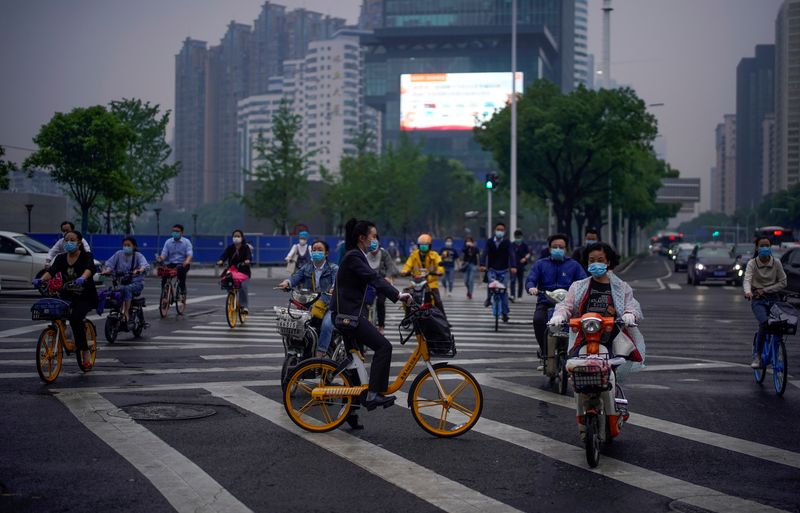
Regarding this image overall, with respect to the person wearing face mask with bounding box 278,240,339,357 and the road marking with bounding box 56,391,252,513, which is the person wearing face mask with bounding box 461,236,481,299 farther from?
the road marking with bounding box 56,391,252,513

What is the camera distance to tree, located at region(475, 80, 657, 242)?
55156 mm

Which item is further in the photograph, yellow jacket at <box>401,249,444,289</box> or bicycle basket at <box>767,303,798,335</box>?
yellow jacket at <box>401,249,444,289</box>

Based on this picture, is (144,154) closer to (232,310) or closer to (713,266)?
(713,266)

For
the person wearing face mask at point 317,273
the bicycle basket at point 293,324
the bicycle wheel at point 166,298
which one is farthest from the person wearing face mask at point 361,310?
the bicycle wheel at point 166,298

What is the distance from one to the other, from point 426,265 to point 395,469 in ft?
36.5

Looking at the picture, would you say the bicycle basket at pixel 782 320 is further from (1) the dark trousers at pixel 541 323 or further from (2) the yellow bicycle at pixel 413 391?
(2) the yellow bicycle at pixel 413 391

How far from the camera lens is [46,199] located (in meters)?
61.1

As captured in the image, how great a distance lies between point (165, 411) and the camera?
32.1ft

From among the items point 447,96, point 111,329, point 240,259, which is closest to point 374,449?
point 111,329

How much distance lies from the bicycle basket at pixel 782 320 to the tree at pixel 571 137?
4363 centimetres

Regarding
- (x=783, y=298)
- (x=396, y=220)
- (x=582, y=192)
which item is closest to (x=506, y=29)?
(x=396, y=220)

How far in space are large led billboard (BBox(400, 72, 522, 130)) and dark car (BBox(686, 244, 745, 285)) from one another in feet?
302

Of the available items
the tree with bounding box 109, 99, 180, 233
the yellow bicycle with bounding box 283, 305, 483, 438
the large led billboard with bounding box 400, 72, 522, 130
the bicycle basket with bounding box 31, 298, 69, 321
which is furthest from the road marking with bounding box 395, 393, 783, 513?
the large led billboard with bounding box 400, 72, 522, 130

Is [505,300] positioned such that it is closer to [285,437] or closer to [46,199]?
[285,437]
